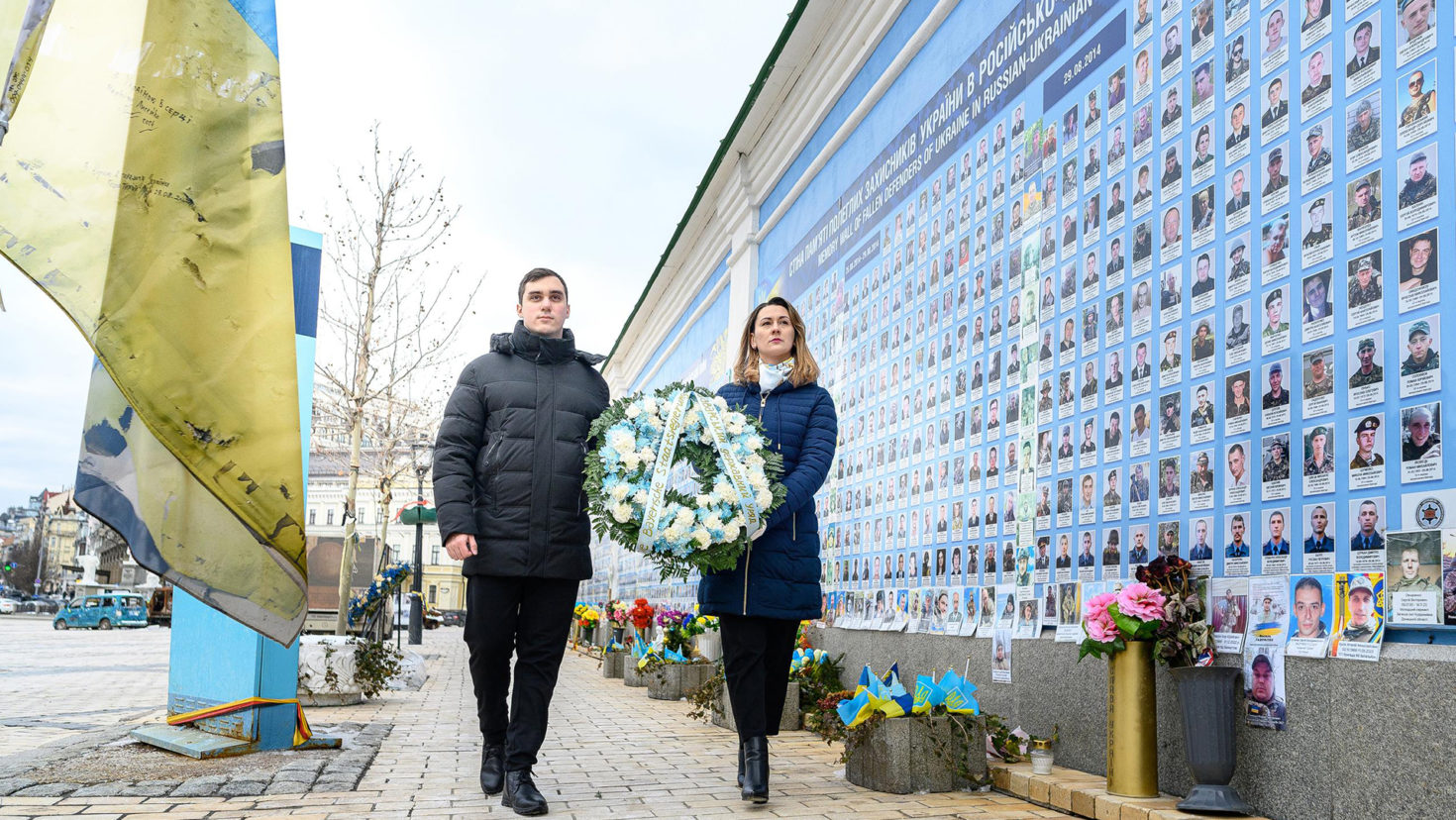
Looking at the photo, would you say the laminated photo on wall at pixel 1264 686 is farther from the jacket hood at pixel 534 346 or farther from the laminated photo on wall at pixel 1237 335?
the jacket hood at pixel 534 346

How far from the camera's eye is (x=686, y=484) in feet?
14.6

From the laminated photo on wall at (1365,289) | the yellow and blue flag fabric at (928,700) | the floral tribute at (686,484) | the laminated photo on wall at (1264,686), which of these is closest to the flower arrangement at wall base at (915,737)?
the yellow and blue flag fabric at (928,700)

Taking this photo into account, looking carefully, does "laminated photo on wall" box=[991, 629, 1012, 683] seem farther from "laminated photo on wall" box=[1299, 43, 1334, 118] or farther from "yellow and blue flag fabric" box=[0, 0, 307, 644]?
"yellow and blue flag fabric" box=[0, 0, 307, 644]

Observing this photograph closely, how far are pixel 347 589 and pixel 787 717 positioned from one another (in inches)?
232

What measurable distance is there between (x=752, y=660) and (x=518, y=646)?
90 centimetres

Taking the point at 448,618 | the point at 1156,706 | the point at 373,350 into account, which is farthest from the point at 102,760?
the point at 448,618

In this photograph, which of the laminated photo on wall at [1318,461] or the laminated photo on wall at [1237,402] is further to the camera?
the laminated photo on wall at [1237,402]

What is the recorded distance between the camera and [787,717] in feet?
23.3

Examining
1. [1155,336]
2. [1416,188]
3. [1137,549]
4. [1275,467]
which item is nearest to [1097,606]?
[1137,549]

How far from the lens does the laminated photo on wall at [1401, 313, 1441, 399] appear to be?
10.3 feet

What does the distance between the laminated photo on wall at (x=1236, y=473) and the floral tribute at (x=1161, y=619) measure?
30 cm

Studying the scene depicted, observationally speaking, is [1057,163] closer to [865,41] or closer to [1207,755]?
[1207,755]

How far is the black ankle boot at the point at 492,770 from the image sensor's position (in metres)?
4.37

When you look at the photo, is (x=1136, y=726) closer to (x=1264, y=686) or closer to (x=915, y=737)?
(x=1264, y=686)
